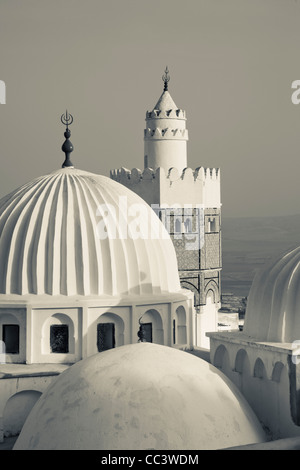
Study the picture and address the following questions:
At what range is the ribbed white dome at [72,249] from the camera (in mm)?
20781

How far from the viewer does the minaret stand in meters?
37.2

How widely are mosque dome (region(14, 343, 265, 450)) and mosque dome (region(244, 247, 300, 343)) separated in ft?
4.06

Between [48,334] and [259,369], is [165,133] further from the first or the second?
[259,369]

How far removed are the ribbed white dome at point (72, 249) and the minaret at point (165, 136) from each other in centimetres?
1523

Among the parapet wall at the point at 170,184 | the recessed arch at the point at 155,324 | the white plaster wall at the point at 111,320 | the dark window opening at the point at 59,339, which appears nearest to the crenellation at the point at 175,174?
the parapet wall at the point at 170,184

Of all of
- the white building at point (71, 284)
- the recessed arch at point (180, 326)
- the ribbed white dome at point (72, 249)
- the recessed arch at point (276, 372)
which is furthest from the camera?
the recessed arch at point (180, 326)

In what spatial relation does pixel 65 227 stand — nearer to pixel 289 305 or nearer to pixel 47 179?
pixel 47 179

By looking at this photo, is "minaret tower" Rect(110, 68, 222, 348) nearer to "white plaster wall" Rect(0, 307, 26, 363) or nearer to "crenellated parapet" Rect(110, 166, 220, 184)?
"crenellated parapet" Rect(110, 166, 220, 184)

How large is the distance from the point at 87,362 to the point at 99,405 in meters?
1.31

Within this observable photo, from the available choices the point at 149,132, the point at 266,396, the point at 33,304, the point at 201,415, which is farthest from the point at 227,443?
the point at 149,132

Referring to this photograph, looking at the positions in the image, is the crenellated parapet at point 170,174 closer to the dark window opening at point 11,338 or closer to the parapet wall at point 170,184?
the parapet wall at point 170,184

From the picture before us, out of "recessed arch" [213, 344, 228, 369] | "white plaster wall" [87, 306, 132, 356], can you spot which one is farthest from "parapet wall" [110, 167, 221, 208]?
"recessed arch" [213, 344, 228, 369]

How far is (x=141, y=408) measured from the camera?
14.9 meters
